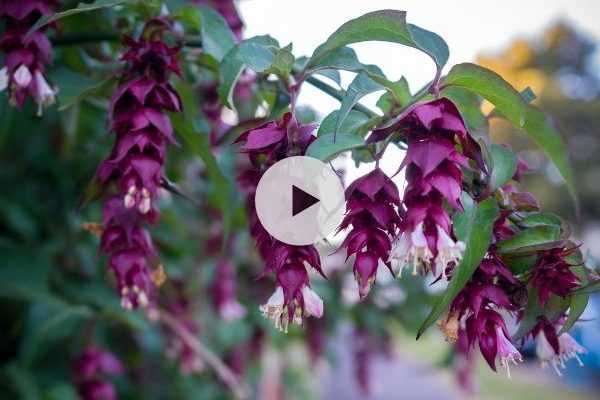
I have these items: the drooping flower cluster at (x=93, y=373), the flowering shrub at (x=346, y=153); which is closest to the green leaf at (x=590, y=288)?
the flowering shrub at (x=346, y=153)

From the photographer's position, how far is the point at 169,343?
5.74ft

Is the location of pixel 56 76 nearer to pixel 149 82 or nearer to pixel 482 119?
pixel 149 82

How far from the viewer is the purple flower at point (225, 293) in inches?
75.0

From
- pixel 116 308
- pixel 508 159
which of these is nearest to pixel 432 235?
pixel 508 159

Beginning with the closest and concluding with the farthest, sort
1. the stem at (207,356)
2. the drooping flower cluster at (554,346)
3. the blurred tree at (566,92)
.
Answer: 1. the drooping flower cluster at (554,346)
2. the stem at (207,356)
3. the blurred tree at (566,92)

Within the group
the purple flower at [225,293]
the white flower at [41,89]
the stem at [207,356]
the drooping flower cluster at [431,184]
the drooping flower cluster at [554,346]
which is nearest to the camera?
the drooping flower cluster at [431,184]

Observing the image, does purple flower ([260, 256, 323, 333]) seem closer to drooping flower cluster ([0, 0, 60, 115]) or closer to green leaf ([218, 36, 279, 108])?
green leaf ([218, 36, 279, 108])

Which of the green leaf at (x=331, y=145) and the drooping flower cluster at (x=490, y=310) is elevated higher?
the green leaf at (x=331, y=145)

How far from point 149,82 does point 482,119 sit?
1.19ft

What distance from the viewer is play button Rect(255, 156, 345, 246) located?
20.5 inches

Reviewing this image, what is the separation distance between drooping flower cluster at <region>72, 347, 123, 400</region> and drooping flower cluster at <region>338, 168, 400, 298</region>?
3.02 ft

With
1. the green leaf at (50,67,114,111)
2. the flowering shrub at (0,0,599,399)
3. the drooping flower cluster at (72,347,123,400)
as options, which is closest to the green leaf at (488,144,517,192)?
the flowering shrub at (0,0,599,399)

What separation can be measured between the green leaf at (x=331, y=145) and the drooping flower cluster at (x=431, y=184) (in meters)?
0.05

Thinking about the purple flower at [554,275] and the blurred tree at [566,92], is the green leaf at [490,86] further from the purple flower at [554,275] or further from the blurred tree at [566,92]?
the blurred tree at [566,92]
